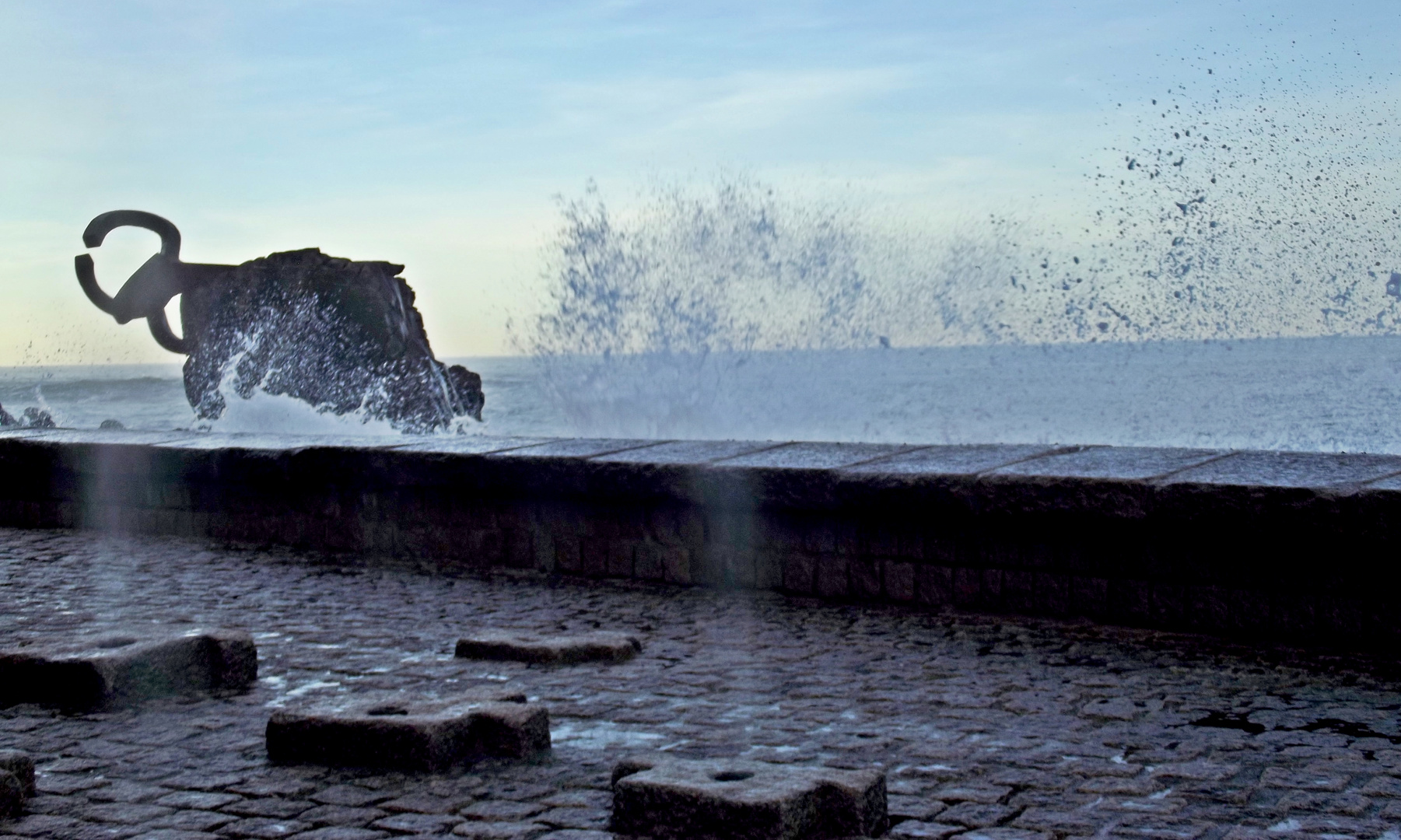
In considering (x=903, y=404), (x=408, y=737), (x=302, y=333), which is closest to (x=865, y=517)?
(x=408, y=737)

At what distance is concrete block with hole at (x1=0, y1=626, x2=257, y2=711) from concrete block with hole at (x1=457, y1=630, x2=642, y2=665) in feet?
2.05

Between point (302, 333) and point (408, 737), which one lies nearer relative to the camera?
point (408, 737)

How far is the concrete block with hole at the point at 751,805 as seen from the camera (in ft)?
7.79

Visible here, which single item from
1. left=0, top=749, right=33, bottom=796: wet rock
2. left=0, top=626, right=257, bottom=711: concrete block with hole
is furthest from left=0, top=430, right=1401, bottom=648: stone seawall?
left=0, top=749, right=33, bottom=796: wet rock

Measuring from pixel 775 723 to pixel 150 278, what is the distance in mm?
15195

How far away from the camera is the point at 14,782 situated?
2586 millimetres

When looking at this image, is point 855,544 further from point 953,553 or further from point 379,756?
point 379,756

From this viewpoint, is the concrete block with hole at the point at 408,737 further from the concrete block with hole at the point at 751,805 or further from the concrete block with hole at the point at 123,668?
the concrete block with hole at the point at 123,668

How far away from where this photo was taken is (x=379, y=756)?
2893 mm

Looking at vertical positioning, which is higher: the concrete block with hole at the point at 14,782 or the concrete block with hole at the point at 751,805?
the concrete block with hole at the point at 14,782

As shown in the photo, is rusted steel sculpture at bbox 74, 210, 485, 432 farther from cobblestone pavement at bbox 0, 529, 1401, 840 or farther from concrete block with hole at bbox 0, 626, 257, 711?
concrete block with hole at bbox 0, 626, 257, 711

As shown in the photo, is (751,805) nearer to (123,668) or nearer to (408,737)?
(408,737)

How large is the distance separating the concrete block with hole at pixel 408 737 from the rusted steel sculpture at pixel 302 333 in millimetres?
14434

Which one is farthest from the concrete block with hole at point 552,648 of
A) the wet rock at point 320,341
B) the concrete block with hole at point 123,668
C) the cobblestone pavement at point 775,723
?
the wet rock at point 320,341
